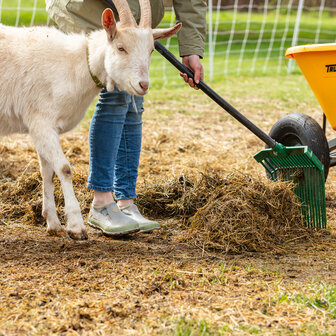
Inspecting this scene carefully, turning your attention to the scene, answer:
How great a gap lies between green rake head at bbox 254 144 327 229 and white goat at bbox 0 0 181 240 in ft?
3.70

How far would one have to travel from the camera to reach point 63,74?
3.09 metres

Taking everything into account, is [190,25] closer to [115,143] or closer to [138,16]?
[138,16]

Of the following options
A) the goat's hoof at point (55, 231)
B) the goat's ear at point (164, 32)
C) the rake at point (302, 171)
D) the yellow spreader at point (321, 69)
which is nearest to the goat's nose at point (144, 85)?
the goat's ear at point (164, 32)

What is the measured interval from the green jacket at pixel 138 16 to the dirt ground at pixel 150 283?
118cm

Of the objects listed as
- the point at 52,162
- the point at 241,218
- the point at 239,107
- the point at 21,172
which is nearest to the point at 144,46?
the point at 52,162

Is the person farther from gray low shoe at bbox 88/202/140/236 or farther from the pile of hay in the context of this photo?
the pile of hay

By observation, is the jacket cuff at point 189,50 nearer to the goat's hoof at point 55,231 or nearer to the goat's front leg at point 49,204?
the goat's front leg at point 49,204

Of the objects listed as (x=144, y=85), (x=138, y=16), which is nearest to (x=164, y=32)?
(x=138, y=16)

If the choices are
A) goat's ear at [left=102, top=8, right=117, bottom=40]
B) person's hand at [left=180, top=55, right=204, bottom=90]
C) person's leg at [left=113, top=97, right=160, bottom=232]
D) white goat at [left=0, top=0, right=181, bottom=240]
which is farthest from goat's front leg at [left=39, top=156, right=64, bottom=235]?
person's hand at [left=180, top=55, right=204, bottom=90]

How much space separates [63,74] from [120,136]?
506mm

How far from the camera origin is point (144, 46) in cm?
296

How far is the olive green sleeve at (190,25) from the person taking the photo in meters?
3.40

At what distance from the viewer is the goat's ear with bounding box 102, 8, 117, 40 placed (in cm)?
284

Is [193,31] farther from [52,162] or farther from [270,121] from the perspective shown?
[270,121]
